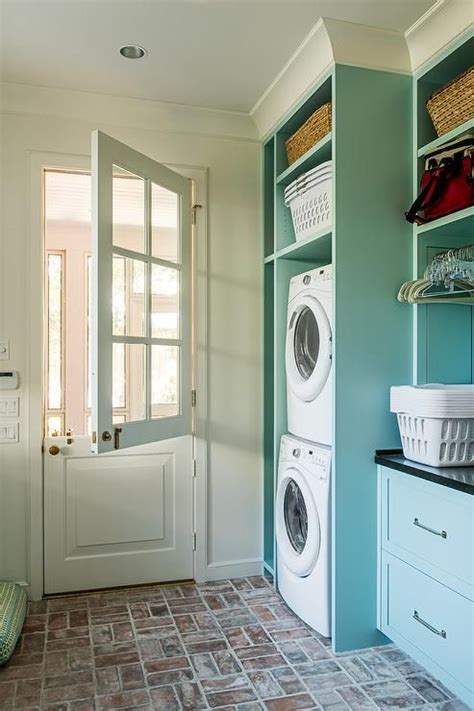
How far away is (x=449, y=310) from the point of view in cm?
263

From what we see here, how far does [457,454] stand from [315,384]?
0.68m

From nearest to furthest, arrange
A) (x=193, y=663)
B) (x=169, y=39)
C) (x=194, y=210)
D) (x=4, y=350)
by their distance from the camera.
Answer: (x=193, y=663) → (x=169, y=39) → (x=4, y=350) → (x=194, y=210)

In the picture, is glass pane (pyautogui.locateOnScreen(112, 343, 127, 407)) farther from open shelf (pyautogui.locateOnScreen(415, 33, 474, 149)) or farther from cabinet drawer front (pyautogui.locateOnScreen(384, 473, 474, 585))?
open shelf (pyautogui.locateOnScreen(415, 33, 474, 149))

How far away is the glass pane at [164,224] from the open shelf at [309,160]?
23.1 inches

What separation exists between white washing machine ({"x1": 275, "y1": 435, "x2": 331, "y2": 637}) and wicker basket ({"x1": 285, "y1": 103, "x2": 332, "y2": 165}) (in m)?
1.41

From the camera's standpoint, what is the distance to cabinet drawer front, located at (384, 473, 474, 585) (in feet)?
Result: 6.70

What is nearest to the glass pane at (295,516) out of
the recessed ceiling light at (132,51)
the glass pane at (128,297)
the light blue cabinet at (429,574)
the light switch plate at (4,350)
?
the light blue cabinet at (429,574)

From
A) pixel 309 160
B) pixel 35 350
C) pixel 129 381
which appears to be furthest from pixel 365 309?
pixel 35 350

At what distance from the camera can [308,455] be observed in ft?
8.91

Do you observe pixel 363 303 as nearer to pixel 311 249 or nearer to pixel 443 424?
→ pixel 311 249

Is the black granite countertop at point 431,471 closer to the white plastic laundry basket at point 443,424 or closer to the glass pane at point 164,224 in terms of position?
the white plastic laundry basket at point 443,424

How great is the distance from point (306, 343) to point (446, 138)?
1.10 metres

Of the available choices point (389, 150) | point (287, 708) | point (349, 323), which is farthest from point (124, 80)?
point (287, 708)

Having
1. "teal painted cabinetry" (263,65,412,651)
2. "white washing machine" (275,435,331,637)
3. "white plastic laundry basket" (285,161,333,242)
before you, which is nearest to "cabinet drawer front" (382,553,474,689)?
"teal painted cabinetry" (263,65,412,651)
